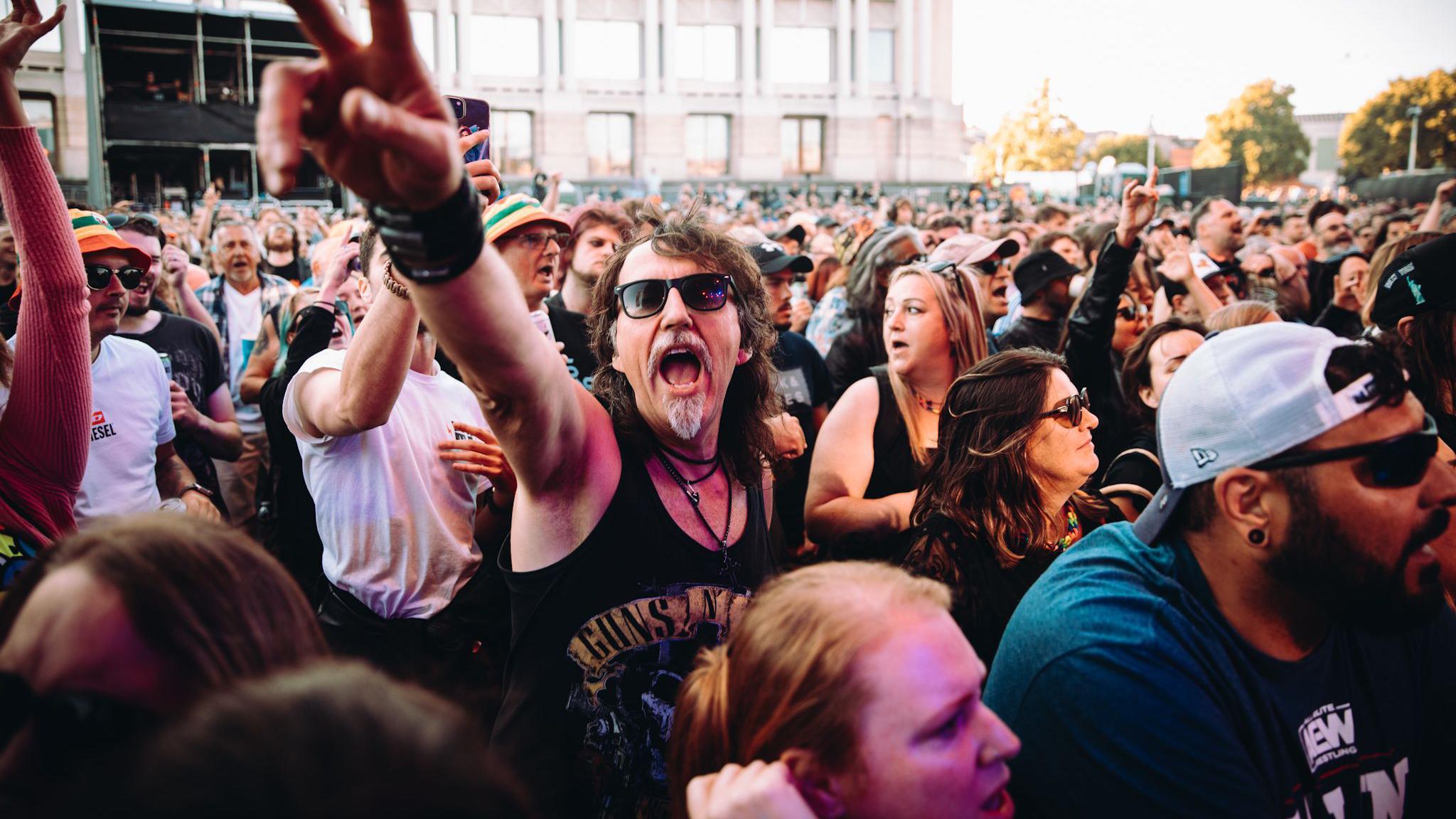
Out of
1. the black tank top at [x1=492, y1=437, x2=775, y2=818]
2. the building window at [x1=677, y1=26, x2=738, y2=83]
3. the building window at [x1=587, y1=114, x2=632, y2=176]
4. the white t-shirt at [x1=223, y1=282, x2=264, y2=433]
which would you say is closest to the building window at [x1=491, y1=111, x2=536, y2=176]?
the building window at [x1=587, y1=114, x2=632, y2=176]

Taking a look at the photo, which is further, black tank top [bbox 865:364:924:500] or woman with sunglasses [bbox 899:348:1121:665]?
black tank top [bbox 865:364:924:500]

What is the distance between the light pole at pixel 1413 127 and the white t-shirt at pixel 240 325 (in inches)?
1941

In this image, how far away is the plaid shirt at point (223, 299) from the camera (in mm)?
7102

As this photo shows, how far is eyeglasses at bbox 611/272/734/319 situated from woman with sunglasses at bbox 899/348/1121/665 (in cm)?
90

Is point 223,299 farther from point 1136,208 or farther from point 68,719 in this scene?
point 68,719

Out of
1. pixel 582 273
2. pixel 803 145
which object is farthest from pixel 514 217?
pixel 803 145

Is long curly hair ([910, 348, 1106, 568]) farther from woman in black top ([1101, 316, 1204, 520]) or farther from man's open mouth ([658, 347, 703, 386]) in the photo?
man's open mouth ([658, 347, 703, 386])

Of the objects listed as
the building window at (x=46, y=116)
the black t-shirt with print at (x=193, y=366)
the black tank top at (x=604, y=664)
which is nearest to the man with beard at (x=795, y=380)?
the black tank top at (x=604, y=664)

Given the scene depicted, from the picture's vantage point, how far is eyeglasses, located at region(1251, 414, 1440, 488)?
1.74 metres

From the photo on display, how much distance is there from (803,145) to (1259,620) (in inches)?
2257

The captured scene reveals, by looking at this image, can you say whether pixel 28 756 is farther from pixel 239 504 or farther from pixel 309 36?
pixel 239 504

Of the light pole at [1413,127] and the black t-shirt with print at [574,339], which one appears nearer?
the black t-shirt with print at [574,339]

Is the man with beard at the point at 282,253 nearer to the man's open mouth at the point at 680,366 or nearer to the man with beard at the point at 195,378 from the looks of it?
the man with beard at the point at 195,378

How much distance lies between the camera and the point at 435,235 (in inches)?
51.6
